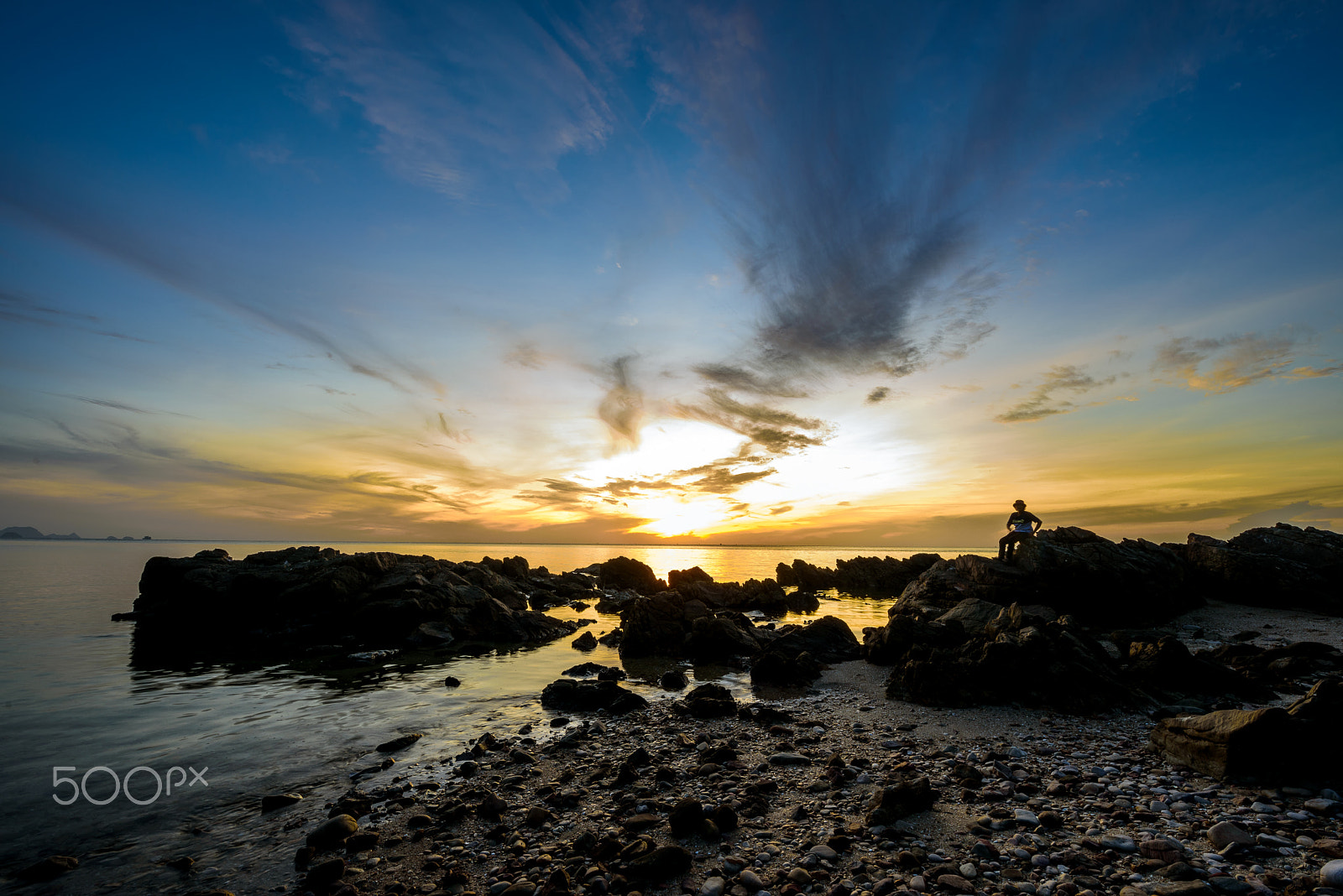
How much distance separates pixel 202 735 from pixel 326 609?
2166 cm

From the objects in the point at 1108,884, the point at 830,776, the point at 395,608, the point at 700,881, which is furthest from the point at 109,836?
the point at 395,608

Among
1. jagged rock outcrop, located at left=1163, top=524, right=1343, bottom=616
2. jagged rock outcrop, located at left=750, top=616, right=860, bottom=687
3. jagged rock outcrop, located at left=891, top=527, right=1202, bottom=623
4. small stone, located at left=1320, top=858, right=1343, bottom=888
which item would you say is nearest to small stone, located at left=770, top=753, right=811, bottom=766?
small stone, located at left=1320, top=858, right=1343, bottom=888

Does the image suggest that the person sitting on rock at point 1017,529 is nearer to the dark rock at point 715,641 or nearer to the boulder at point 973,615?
the boulder at point 973,615

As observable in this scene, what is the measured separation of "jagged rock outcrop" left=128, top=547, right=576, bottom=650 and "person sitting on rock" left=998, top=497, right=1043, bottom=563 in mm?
29467

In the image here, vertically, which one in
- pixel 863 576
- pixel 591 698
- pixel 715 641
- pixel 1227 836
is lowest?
pixel 863 576

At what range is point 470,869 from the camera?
7.84 meters

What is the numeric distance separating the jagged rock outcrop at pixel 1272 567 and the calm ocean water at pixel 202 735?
3074cm

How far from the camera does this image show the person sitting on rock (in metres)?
30.8

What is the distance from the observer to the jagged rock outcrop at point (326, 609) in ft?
107

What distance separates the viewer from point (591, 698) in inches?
693

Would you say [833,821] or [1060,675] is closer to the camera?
[833,821]

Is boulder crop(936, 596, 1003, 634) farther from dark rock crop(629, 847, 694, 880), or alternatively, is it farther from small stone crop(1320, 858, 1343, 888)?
dark rock crop(629, 847, 694, 880)

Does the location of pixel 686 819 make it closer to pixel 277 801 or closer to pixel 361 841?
pixel 361 841

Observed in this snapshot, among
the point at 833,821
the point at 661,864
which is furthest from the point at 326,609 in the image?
the point at 833,821
